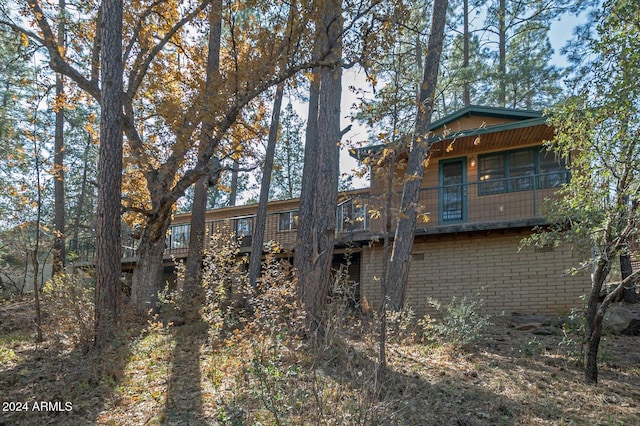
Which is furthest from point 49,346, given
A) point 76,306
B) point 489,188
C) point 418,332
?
point 489,188

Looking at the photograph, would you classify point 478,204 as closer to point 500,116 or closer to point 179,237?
point 500,116

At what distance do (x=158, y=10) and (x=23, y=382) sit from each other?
26.9 ft

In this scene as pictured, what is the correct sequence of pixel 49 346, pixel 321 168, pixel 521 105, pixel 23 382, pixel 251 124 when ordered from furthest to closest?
1. pixel 521 105
2. pixel 251 124
3. pixel 321 168
4. pixel 49 346
5. pixel 23 382

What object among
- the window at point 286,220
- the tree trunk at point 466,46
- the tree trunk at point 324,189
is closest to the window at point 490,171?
the tree trunk at point 466,46

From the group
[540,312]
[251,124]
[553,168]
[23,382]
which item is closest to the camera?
[23,382]

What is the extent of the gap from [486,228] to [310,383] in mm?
6983

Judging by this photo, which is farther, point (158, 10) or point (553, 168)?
point (553, 168)

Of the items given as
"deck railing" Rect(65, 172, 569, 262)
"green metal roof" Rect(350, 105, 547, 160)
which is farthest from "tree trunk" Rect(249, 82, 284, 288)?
"green metal roof" Rect(350, 105, 547, 160)

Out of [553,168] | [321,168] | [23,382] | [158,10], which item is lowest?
[23,382]

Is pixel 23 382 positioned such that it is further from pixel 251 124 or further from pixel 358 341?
pixel 251 124

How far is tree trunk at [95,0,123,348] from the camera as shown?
268 inches

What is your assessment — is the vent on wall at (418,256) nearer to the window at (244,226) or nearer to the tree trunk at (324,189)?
the tree trunk at (324,189)

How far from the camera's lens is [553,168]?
1136 cm

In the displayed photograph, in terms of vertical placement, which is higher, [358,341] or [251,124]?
[251,124]
